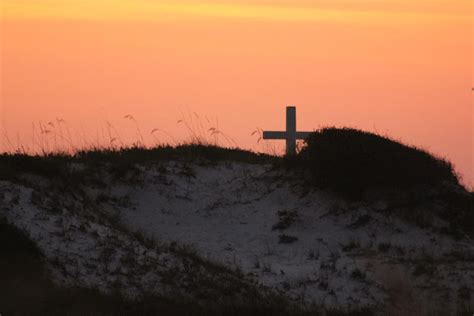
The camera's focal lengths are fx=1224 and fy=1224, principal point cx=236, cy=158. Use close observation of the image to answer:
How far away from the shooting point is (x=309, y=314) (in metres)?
17.3

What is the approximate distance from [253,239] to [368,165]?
2.61 m

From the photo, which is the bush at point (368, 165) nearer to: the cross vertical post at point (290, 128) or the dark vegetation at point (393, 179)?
the dark vegetation at point (393, 179)

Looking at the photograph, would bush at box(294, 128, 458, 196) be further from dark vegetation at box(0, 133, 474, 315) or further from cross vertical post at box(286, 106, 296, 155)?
cross vertical post at box(286, 106, 296, 155)

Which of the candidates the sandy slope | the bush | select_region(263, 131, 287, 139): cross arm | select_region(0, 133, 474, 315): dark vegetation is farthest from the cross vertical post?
the bush

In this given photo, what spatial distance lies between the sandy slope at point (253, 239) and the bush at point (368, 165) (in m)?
0.42

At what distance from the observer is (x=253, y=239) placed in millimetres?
22578

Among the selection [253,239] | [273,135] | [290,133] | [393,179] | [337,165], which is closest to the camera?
[253,239]

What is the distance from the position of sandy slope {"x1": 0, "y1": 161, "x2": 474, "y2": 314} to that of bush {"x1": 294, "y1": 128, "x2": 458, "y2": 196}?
16.3 inches

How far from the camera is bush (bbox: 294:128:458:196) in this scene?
23.0 m

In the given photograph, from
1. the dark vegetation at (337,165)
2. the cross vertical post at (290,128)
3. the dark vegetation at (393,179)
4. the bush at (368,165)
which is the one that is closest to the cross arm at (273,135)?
the cross vertical post at (290,128)

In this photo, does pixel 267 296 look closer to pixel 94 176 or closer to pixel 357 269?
pixel 357 269

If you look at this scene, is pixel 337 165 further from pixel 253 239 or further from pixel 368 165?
pixel 253 239

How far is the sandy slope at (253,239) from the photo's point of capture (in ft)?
62.3

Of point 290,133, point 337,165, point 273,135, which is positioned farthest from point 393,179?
point 273,135
